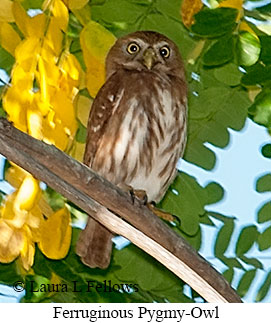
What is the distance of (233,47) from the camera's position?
9.68 ft

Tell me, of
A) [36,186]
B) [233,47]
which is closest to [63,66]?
[36,186]

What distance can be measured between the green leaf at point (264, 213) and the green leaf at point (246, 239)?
0.14 ft

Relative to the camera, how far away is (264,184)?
3.21 metres

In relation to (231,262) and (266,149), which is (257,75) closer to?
(266,149)

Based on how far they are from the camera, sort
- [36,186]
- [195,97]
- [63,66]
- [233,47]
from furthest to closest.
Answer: [195,97] → [233,47] → [63,66] → [36,186]

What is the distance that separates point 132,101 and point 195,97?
0.92 ft

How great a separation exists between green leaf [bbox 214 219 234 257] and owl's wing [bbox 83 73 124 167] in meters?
0.60

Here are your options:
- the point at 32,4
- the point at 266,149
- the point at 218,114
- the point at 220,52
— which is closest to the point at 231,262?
the point at 266,149

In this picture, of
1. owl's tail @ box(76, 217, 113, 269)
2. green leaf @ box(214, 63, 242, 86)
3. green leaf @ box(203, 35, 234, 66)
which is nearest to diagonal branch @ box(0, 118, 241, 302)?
owl's tail @ box(76, 217, 113, 269)

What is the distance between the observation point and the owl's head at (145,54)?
3422mm

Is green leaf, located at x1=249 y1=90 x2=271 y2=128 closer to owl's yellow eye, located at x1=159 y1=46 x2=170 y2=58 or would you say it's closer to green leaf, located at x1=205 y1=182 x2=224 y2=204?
green leaf, located at x1=205 y1=182 x2=224 y2=204

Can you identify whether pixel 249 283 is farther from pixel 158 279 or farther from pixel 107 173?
pixel 107 173

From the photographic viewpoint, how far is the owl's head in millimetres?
3422
